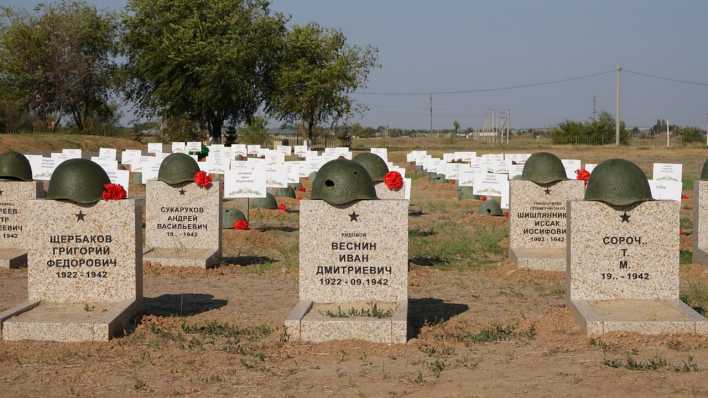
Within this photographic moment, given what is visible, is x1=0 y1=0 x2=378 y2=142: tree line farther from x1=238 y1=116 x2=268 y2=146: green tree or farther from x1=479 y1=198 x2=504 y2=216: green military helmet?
x1=479 y1=198 x2=504 y2=216: green military helmet

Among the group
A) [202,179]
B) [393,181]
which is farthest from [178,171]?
[393,181]

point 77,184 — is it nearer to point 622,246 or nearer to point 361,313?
point 361,313

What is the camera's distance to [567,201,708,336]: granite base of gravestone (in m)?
9.55

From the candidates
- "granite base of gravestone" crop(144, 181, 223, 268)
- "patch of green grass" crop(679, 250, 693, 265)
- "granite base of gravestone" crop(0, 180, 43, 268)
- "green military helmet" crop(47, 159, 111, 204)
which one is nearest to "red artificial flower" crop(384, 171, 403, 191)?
"granite base of gravestone" crop(144, 181, 223, 268)

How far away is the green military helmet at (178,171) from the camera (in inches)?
571

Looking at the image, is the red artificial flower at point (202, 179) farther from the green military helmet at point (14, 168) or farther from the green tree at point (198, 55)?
the green tree at point (198, 55)

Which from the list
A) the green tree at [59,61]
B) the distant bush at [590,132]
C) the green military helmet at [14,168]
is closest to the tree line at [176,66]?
the green tree at [59,61]

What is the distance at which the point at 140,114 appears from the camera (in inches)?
2347

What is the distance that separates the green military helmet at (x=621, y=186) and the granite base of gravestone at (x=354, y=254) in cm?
199

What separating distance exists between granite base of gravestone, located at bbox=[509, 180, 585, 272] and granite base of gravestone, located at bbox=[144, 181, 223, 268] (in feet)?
14.9

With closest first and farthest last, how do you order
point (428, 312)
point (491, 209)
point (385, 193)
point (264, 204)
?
point (428, 312) → point (385, 193) → point (491, 209) → point (264, 204)

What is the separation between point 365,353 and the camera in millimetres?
8336

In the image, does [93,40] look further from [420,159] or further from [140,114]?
[420,159]

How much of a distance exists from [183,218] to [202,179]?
701mm
